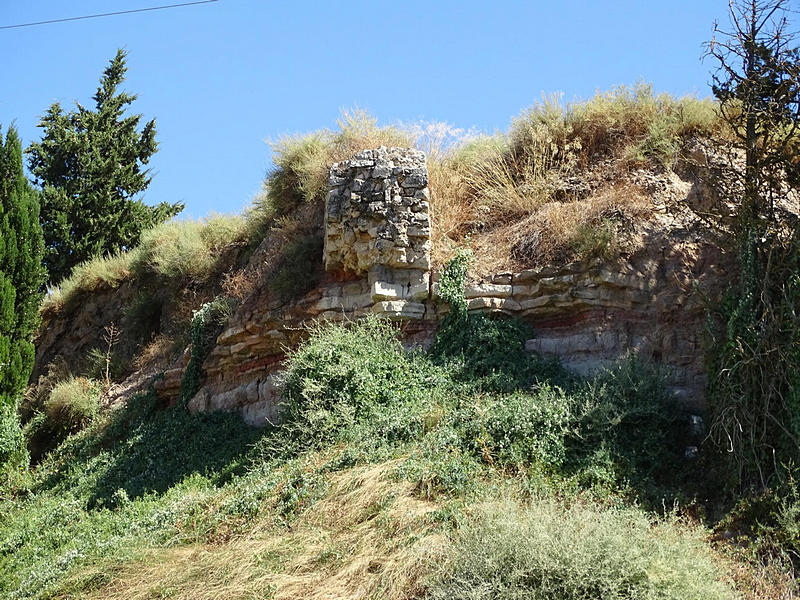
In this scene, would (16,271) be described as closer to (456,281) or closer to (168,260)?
(168,260)

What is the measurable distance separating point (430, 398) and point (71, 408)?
7708mm

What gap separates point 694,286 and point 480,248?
343 centimetres

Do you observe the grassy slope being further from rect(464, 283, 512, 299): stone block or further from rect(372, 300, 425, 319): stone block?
rect(464, 283, 512, 299): stone block

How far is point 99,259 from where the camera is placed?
2078 centimetres

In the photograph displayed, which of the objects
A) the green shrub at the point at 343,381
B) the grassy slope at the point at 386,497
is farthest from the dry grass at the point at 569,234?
the green shrub at the point at 343,381

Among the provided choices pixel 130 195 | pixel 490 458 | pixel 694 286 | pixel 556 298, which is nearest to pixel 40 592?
pixel 490 458

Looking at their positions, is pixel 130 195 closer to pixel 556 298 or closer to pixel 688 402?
pixel 556 298

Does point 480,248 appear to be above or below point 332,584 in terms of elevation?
above

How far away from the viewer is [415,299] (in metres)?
13.3

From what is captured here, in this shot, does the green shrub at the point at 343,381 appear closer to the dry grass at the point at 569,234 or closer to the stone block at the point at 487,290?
the stone block at the point at 487,290

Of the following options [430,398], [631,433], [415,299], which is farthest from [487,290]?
[631,433]

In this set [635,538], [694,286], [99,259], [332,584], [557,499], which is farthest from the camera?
[99,259]

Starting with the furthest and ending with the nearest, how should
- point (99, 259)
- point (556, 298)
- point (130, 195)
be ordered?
1. point (130, 195)
2. point (99, 259)
3. point (556, 298)

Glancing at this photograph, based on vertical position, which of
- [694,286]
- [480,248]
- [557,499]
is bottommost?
[557,499]
